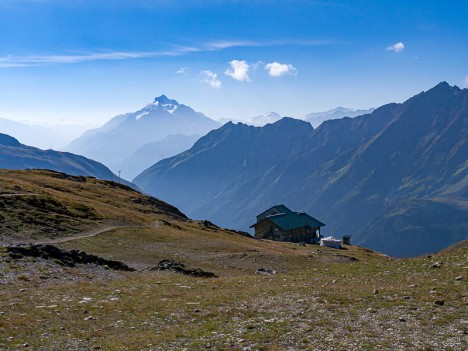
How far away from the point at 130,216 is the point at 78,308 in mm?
63722

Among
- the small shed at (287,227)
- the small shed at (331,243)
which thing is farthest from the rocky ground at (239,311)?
the small shed at (287,227)

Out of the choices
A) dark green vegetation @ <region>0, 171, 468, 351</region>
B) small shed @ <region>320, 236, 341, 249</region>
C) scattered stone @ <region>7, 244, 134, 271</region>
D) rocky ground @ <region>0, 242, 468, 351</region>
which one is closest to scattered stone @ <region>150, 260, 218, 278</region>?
dark green vegetation @ <region>0, 171, 468, 351</region>

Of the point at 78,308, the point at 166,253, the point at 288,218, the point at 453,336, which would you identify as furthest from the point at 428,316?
the point at 288,218

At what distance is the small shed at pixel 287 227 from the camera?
14288 centimetres

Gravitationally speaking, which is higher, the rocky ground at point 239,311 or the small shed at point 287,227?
the small shed at point 287,227

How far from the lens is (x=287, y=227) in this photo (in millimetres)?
142250

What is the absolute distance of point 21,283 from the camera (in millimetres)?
31984

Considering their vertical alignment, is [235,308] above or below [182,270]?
below

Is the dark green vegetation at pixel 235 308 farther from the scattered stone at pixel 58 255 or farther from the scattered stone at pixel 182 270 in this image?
the scattered stone at pixel 182 270

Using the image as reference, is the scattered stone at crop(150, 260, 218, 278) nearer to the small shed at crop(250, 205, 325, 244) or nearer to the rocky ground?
the rocky ground

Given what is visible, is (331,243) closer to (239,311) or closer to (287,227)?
(287,227)

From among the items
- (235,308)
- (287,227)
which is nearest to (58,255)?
(235,308)

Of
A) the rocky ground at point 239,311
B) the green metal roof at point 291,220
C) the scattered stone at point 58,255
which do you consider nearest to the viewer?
the rocky ground at point 239,311

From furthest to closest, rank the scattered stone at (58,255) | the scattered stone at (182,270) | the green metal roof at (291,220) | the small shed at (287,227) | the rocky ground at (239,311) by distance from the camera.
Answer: the green metal roof at (291,220) → the small shed at (287,227) → the scattered stone at (182,270) → the scattered stone at (58,255) → the rocky ground at (239,311)
